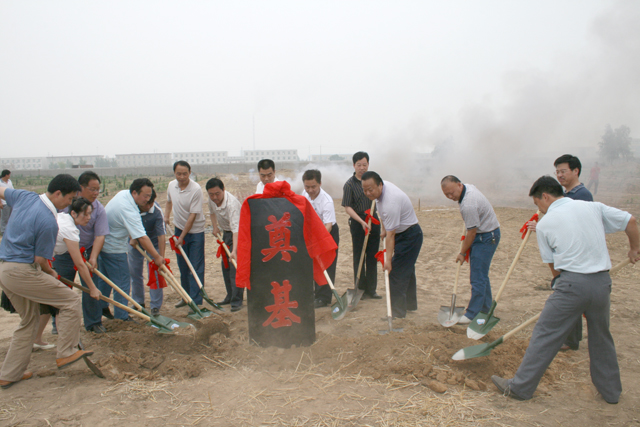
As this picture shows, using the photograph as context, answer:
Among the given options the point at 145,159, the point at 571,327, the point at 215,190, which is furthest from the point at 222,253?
the point at 145,159

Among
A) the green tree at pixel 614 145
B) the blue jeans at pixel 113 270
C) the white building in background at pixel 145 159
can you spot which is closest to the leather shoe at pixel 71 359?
the blue jeans at pixel 113 270

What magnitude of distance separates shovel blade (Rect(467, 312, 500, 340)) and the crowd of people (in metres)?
0.37

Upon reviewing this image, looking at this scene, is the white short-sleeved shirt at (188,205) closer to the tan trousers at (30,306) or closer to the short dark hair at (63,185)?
the short dark hair at (63,185)

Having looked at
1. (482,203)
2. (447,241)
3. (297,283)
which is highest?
(482,203)

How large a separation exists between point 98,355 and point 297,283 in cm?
212

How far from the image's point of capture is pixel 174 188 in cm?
535

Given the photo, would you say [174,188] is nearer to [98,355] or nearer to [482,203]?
[98,355]

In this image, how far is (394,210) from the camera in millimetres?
4570

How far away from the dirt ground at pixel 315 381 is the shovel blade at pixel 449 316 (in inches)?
4.0

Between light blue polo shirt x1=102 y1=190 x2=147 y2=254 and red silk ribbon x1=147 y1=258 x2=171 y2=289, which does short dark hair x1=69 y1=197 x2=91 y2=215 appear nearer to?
light blue polo shirt x1=102 y1=190 x2=147 y2=254

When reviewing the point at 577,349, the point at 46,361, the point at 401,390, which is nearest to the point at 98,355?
the point at 46,361

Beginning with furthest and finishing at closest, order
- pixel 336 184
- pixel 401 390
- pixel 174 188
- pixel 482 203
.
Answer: pixel 336 184
pixel 174 188
pixel 482 203
pixel 401 390

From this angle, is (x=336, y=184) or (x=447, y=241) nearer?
(x=447, y=241)

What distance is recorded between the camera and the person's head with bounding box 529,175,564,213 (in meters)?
3.03
